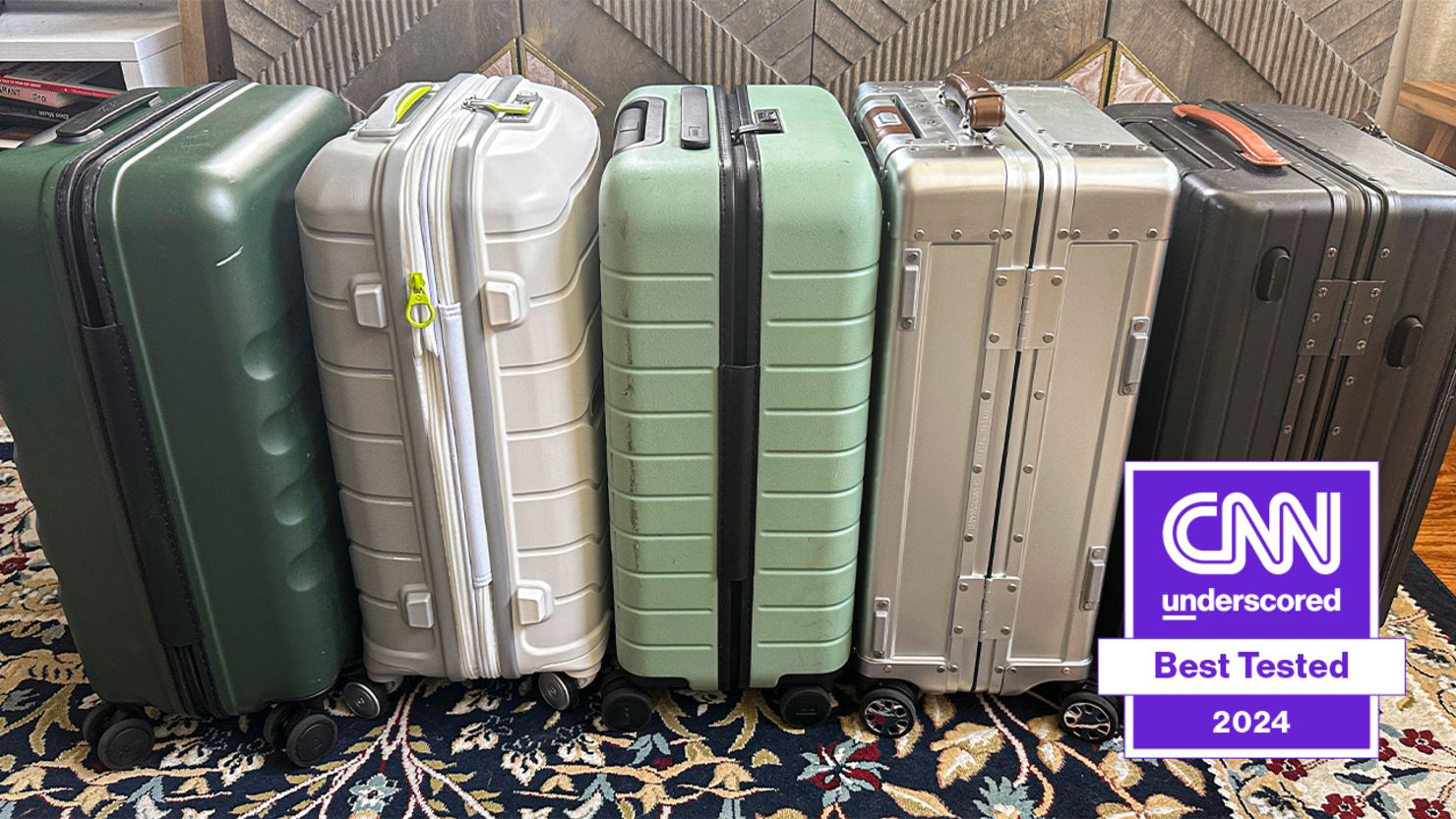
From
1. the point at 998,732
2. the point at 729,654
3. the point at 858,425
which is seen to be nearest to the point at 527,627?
the point at 729,654

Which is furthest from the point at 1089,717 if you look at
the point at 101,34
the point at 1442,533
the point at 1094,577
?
the point at 101,34

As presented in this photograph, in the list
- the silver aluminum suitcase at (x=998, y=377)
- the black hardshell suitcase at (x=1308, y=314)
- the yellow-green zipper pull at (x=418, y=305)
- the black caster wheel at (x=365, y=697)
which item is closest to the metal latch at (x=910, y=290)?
the silver aluminum suitcase at (x=998, y=377)

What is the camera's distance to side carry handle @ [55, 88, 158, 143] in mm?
1305

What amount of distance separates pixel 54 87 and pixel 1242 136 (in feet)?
6.30

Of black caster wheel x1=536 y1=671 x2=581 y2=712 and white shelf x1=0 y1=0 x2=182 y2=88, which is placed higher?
white shelf x1=0 y1=0 x2=182 y2=88

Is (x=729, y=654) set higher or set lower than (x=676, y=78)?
lower

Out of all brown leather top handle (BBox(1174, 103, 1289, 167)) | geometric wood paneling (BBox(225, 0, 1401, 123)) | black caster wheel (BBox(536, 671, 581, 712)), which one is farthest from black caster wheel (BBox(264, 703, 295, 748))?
brown leather top handle (BBox(1174, 103, 1289, 167))

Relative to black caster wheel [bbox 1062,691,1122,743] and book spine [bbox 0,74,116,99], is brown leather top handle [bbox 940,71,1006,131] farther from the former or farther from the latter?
book spine [bbox 0,74,116,99]

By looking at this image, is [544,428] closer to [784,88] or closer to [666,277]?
[666,277]

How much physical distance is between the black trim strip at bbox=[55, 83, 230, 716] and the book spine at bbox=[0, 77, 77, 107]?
2.12 feet

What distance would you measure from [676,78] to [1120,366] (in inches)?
37.2

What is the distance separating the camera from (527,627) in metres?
1.51

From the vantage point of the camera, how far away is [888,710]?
1558 millimetres

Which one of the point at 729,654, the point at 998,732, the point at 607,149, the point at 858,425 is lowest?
the point at 998,732
